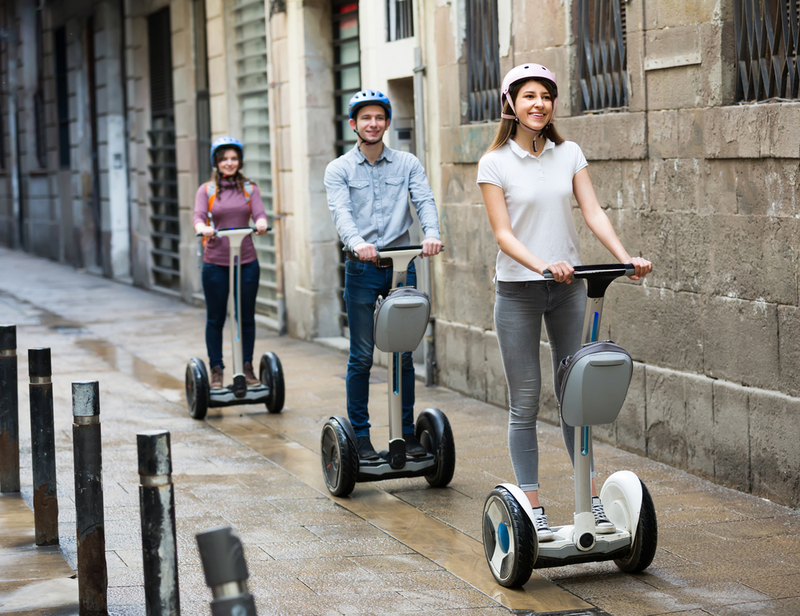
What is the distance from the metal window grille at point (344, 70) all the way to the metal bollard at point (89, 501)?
722cm

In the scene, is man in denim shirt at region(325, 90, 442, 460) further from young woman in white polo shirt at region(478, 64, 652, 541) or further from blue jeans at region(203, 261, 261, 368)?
blue jeans at region(203, 261, 261, 368)

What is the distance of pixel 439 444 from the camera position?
590 centimetres

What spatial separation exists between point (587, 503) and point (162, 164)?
13824 mm

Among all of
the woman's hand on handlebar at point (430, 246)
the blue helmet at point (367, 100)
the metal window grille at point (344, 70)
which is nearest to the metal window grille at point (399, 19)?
the metal window grille at point (344, 70)

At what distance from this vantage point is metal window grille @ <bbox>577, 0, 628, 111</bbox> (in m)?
6.95

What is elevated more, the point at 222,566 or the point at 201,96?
the point at 201,96

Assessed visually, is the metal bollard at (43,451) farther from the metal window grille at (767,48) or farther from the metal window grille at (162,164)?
the metal window grille at (162,164)

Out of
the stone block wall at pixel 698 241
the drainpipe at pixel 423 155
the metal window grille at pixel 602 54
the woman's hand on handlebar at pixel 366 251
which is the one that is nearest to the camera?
the woman's hand on handlebar at pixel 366 251

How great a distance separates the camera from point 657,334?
653cm

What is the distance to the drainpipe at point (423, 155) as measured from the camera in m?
9.09

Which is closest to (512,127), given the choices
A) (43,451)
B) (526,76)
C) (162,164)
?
(526,76)

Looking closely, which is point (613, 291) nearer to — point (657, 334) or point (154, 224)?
point (657, 334)

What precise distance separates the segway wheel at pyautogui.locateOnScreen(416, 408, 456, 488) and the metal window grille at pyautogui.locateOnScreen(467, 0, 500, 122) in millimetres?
3053

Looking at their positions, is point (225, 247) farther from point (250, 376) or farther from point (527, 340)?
point (527, 340)
